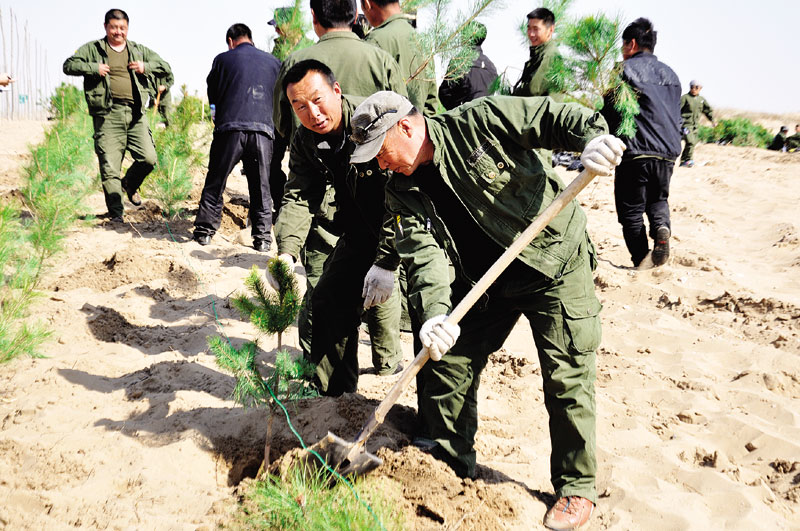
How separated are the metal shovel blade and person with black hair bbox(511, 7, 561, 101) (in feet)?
10.2

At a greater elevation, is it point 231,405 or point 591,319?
point 591,319

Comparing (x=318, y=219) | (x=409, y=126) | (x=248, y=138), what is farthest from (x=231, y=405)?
(x=248, y=138)

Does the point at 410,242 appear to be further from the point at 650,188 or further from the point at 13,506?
the point at 650,188

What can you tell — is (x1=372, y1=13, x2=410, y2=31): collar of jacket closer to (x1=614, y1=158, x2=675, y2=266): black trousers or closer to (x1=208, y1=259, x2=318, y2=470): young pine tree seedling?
(x1=208, y1=259, x2=318, y2=470): young pine tree seedling

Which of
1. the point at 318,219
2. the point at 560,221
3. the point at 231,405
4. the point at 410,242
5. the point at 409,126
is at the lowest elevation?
the point at 231,405

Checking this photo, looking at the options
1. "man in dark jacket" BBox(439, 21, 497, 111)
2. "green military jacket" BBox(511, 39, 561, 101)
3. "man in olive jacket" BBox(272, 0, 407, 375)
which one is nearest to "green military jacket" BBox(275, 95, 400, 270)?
"man in olive jacket" BBox(272, 0, 407, 375)

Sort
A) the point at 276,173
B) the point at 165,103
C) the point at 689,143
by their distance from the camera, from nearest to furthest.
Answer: the point at 276,173, the point at 165,103, the point at 689,143

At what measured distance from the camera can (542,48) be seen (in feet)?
15.5

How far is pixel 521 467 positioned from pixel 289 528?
3.94 feet

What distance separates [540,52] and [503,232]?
9.19ft

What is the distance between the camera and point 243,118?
5.60 meters

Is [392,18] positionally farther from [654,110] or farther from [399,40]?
[654,110]

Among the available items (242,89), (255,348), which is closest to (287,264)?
(255,348)

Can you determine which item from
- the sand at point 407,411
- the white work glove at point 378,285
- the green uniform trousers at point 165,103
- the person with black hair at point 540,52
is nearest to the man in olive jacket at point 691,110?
the sand at point 407,411
